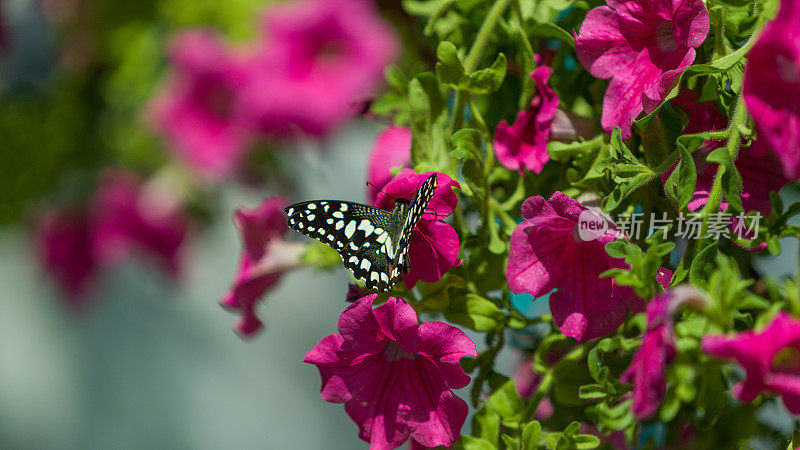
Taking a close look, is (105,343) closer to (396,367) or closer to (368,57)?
(368,57)

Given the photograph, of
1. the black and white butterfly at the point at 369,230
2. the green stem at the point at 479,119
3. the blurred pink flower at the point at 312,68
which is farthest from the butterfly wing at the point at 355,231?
the blurred pink flower at the point at 312,68

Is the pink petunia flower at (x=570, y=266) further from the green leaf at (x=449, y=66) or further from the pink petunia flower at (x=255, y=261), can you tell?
the pink petunia flower at (x=255, y=261)

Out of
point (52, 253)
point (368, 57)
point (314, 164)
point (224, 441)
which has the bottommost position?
point (224, 441)

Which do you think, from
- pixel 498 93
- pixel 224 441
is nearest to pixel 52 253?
pixel 224 441

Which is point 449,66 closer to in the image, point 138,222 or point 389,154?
point 389,154

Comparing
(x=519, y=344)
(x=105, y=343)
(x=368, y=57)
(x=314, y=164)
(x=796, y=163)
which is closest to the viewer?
(x=796, y=163)

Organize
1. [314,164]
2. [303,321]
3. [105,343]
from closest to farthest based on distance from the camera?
[314,164], [303,321], [105,343]

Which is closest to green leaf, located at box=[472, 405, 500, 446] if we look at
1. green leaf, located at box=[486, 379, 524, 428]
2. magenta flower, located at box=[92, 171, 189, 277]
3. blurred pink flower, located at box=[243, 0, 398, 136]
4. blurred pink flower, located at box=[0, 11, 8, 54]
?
green leaf, located at box=[486, 379, 524, 428]
